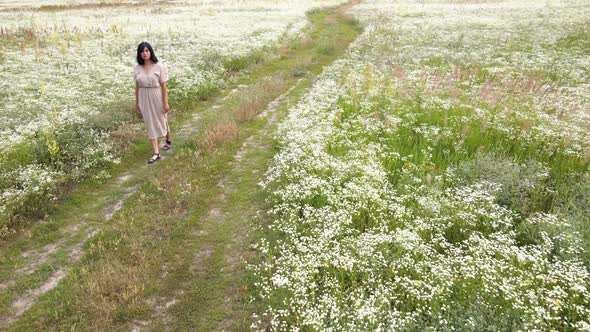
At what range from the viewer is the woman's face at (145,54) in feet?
31.9

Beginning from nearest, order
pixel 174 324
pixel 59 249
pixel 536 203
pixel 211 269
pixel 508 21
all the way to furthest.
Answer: pixel 174 324, pixel 211 269, pixel 59 249, pixel 536 203, pixel 508 21

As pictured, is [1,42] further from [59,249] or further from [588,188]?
[588,188]

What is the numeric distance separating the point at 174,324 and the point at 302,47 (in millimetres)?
22893

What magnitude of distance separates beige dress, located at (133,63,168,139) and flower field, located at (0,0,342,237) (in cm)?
151

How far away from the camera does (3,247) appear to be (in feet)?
23.1

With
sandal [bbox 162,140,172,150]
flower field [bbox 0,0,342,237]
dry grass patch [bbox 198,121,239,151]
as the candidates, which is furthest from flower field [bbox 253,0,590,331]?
flower field [bbox 0,0,342,237]

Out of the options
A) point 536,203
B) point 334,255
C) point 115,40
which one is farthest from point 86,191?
point 115,40

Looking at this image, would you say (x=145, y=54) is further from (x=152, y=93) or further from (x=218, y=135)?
(x=218, y=135)

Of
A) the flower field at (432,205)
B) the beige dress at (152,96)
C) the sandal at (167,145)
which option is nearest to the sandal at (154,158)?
the beige dress at (152,96)

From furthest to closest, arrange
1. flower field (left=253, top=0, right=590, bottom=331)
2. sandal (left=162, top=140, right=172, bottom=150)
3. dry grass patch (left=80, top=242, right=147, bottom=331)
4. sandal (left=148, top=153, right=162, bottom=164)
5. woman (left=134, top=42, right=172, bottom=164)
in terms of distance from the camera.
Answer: sandal (left=162, top=140, right=172, bottom=150) → sandal (left=148, top=153, right=162, bottom=164) → woman (left=134, top=42, right=172, bottom=164) → dry grass patch (left=80, top=242, right=147, bottom=331) → flower field (left=253, top=0, right=590, bottom=331)

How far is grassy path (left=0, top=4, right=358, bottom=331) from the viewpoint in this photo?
18.7 feet

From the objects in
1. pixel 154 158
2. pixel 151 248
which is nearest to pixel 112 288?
pixel 151 248

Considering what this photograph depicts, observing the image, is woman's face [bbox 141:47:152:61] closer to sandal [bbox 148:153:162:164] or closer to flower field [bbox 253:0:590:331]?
A: sandal [bbox 148:153:162:164]

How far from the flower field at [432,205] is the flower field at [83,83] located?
215 inches
